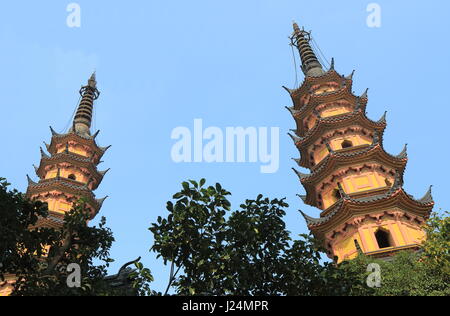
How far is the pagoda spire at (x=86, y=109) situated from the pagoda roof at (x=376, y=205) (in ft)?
72.5

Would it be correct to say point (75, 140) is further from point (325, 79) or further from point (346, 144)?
point (346, 144)

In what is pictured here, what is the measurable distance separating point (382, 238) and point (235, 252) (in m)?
13.6

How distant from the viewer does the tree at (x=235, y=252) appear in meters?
9.26

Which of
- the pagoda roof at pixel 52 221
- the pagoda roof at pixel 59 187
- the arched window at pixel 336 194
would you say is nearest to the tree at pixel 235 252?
the arched window at pixel 336 194

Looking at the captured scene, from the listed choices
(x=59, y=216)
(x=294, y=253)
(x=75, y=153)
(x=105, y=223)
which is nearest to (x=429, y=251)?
(x=294, y=253)

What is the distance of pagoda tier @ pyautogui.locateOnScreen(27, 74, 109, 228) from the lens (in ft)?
91.0

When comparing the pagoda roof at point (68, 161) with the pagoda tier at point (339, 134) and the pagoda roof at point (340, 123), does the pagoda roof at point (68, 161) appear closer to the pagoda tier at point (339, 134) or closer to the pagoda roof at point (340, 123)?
the pagoda tier at point (339, 134)

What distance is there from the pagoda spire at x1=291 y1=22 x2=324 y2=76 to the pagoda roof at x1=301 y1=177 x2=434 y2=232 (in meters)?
14.6

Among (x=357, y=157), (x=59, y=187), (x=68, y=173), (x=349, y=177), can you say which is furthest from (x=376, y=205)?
(x=68, y=173)

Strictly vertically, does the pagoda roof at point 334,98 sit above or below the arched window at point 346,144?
above

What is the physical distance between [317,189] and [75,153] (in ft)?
61.3

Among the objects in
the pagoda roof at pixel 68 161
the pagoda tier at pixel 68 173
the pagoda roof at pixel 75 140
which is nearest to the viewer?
the pagoda tier at pixel 68 173

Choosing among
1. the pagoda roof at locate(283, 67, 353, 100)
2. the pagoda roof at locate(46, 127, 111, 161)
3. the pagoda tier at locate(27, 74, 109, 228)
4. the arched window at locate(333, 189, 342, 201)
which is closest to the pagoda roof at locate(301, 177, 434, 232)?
the arched window at locate(333, 189, 342, 201)

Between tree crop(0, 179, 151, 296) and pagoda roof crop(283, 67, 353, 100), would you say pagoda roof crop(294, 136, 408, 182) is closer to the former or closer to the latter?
pagoda roof crop(283, 67, 353, 100)
